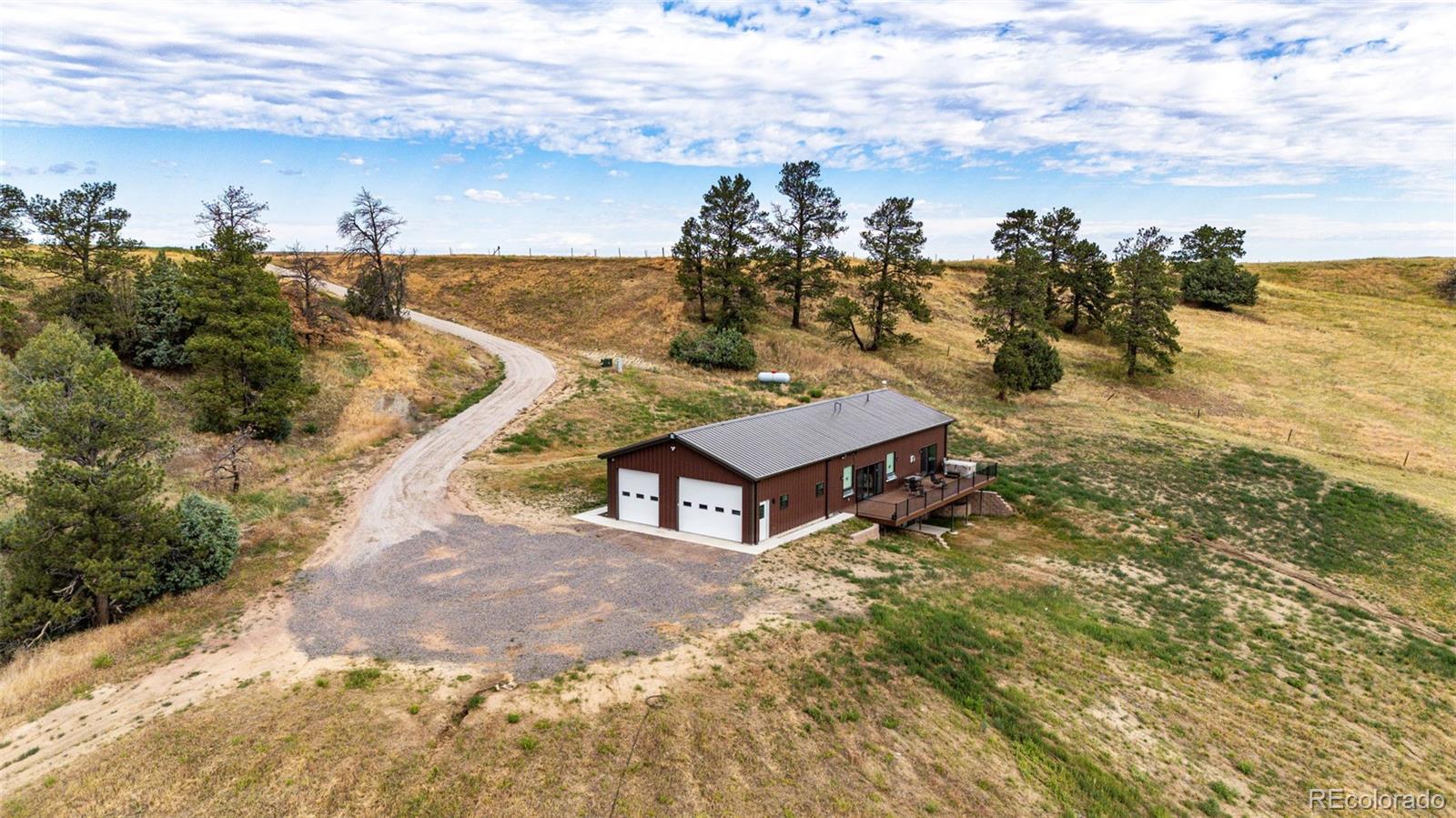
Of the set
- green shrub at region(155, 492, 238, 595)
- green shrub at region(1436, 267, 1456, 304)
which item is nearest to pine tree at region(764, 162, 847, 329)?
green shrub at region(155, 492, 238, 595)

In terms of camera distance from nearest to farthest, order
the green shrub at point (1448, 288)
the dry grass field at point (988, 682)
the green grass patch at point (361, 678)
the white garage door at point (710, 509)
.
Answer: the dry grass field at point (988, 682), the green grass patch at point (361, 678), the white garage door at point (710, 509), the green shrub at point (1448, 288)

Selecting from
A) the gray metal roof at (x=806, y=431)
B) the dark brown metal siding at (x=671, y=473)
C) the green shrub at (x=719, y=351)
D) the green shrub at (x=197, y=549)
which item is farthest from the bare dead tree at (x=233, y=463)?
the green shrub at (x=719, y=351)

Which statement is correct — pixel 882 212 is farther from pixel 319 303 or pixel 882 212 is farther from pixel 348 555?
pixel 348 555

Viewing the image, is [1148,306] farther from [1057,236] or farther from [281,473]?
[281,473]

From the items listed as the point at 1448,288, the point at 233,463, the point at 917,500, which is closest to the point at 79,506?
the point at 233,463

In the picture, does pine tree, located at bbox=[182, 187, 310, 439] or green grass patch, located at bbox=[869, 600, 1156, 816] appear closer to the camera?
green grass patch, located at bbox=[869, 600, 1156, 816]

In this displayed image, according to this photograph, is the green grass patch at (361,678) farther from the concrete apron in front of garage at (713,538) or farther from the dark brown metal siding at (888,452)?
the dark brown metal siding at (888,452)

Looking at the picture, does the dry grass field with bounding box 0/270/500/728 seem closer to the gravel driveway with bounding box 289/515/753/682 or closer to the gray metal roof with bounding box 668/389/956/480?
the gravel driveway with bounding box 289/515/753/682

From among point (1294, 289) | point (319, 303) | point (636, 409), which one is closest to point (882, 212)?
point (636, 409)
